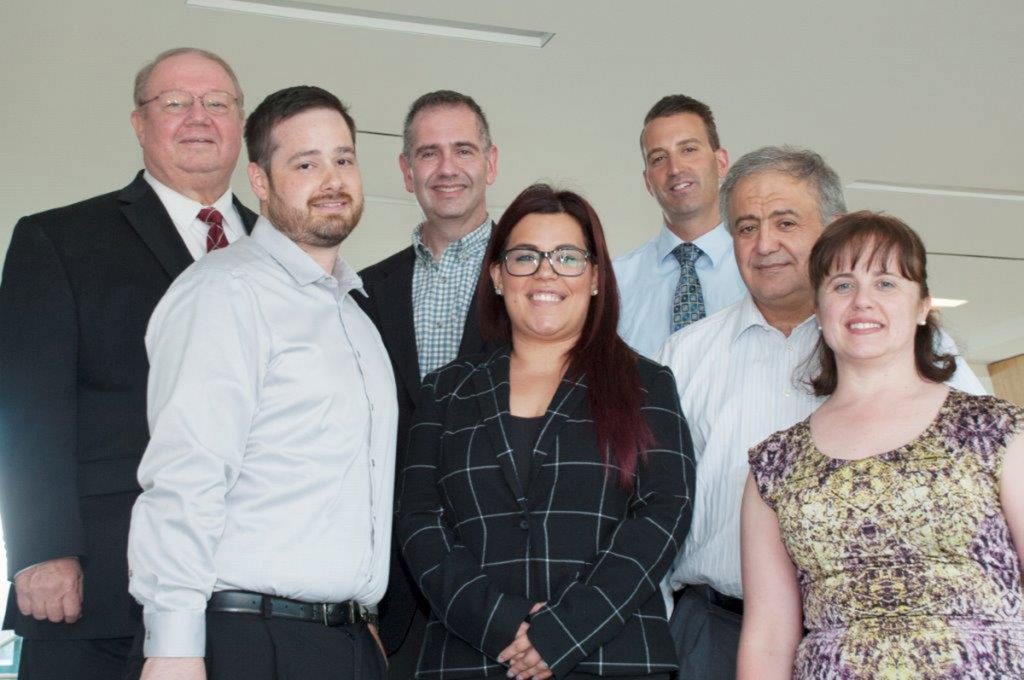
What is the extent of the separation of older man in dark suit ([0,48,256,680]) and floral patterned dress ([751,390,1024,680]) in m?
1.44

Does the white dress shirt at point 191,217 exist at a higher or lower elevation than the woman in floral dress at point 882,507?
higher

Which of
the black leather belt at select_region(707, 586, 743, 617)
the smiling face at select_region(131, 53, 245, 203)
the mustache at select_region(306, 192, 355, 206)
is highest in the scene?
the smiling face at select_region(131, 53, 245, 203)

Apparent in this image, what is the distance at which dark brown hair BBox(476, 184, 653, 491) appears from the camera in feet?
8.34

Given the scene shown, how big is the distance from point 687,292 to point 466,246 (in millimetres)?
747

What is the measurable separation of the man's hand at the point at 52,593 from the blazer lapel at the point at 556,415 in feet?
3.22

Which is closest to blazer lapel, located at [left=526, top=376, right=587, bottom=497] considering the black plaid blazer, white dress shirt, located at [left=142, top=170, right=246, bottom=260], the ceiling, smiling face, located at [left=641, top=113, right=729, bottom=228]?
the black plaid blazer

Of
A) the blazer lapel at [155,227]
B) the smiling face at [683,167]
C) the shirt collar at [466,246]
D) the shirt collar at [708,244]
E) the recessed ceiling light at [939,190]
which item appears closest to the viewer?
the blazer lapel at [155,227]

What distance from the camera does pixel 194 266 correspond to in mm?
2471

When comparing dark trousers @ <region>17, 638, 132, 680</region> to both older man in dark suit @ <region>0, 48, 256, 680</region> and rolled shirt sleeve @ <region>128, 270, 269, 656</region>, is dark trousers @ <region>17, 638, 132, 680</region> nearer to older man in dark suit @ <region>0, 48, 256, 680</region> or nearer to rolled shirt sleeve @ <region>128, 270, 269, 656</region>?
older man in dark suit @ <region>0, 48, 256, 680</region>

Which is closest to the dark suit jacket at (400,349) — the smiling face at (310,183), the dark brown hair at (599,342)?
the dark brown hair at (599,342)

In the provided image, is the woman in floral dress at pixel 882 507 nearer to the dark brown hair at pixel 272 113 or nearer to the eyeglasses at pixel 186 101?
the dark brown hair at pixel 272 113

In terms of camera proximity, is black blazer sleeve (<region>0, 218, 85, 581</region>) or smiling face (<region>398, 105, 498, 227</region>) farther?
smiling face (<region>398, 105, 498, 227</region>)

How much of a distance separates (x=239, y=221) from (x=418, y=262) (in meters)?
0.55

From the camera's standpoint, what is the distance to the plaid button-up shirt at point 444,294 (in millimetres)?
3289
